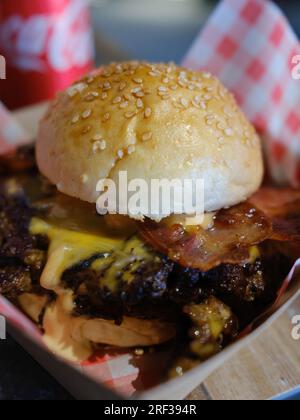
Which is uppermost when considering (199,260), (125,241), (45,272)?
(199,260)

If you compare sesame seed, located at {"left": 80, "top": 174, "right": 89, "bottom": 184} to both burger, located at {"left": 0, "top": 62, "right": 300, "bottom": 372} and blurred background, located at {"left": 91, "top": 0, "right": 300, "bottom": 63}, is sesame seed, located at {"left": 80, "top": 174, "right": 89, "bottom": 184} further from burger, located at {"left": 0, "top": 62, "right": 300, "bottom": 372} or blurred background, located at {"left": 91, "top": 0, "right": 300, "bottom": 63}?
blurred background, located at {"left": 91, "top": 0, "right": 300, "bottom": 63}

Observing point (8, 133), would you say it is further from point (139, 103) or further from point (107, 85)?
point (139, 103)

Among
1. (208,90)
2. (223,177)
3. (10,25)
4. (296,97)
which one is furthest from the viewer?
(10,25)

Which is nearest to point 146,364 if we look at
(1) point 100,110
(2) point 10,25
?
(1) point 100,110

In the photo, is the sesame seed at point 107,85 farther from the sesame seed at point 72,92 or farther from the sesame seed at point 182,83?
the sesame seed at point 182,83

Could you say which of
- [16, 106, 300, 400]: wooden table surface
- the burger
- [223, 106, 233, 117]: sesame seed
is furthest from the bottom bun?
[223, 106, 233, 117]: sesame seed

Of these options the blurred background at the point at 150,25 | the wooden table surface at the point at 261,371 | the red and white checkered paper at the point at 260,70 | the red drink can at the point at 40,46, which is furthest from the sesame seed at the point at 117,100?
the blurred background at the point at 150,25

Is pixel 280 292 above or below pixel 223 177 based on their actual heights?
below

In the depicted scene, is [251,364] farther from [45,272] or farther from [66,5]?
[66,5]
